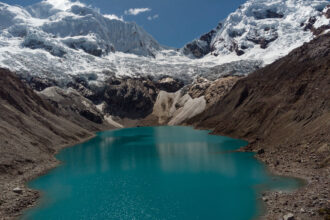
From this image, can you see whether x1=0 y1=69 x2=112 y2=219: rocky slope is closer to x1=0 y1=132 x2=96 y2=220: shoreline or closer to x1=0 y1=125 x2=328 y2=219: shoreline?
x1=0 y1=132 x2=96 y2=220: shoreline

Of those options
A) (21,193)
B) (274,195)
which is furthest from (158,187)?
(21,193)

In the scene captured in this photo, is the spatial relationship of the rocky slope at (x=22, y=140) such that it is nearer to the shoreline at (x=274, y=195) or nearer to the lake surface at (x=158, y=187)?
the shoreline at (x=274, y=195)

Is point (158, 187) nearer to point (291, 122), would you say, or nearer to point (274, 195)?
point (274, 195)

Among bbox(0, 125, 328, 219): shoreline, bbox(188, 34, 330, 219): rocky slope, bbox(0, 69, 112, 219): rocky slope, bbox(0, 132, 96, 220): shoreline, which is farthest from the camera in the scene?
bbox(0, 69, 112, 219): rocky slope

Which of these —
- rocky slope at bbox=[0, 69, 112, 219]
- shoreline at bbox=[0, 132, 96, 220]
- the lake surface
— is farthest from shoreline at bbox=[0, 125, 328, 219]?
the lake surface

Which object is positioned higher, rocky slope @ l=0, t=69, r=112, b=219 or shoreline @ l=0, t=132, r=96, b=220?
rocky slope @ l=0, t=69, r=112, b=219
